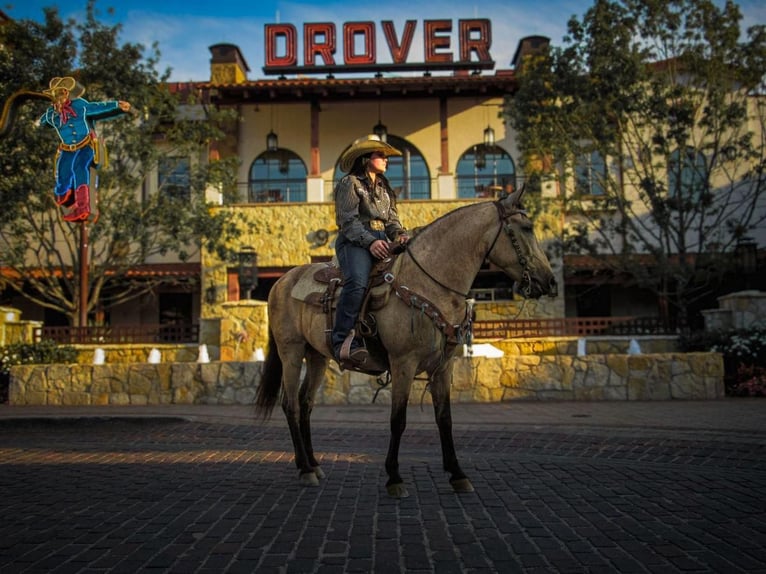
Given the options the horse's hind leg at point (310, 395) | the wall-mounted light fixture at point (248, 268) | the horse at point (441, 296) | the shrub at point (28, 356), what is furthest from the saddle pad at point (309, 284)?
the wall-mounted light fixture at point (248, 268)

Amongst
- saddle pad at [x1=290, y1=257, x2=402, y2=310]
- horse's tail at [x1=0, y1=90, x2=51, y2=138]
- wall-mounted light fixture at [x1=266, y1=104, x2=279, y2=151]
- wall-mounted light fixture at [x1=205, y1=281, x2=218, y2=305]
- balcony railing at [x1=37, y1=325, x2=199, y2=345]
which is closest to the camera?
saddle pad at [x1=290, y1=257, x2=402, y2=310]

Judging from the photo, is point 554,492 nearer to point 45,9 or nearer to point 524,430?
point 524,430

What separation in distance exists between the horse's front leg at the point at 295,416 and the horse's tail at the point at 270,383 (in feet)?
1.67

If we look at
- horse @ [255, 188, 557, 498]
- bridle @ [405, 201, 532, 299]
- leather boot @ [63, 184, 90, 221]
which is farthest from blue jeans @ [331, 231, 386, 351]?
leather boot @ [63, 184, 90, 221]

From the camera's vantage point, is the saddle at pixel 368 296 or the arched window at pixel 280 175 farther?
the arched window at pixel 280 175

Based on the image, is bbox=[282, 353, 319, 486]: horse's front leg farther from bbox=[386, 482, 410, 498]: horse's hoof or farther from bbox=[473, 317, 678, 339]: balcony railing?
bbox=[473, 317, 678, 339]: balcony railing

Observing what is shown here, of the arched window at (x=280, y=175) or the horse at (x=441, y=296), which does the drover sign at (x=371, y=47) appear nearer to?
the arched window at (x=280, y=175)

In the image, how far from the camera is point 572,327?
61.9 ft

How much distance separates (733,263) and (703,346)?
4559 mm

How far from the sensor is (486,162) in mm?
25344

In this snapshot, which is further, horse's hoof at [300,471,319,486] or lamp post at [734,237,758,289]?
lamp post at [734,237,758,289]

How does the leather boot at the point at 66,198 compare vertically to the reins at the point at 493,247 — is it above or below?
above

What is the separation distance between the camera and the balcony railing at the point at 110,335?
61.1 feet

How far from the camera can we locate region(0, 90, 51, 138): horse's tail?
607 centimetres
